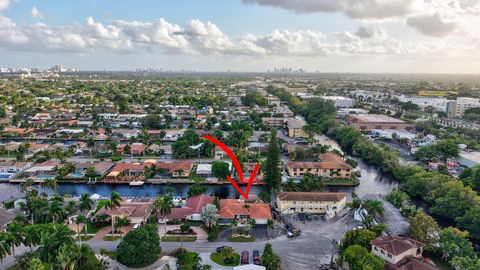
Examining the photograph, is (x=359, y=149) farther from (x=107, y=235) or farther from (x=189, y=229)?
(x=107, y=235)

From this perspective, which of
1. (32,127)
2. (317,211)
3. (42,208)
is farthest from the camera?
(32,127)

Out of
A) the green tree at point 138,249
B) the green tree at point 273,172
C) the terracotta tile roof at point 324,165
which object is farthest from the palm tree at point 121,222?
the terracotta tile roof at point 324,165

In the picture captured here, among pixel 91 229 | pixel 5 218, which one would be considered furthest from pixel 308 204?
pixel 5 218

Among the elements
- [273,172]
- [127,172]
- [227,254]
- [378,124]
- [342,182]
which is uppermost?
[273,172]

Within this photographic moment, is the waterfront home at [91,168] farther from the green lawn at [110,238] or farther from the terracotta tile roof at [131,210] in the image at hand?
the green lawn at [110,238]

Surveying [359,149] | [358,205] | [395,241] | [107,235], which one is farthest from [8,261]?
[359,149]

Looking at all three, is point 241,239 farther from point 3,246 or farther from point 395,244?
point 3,246
